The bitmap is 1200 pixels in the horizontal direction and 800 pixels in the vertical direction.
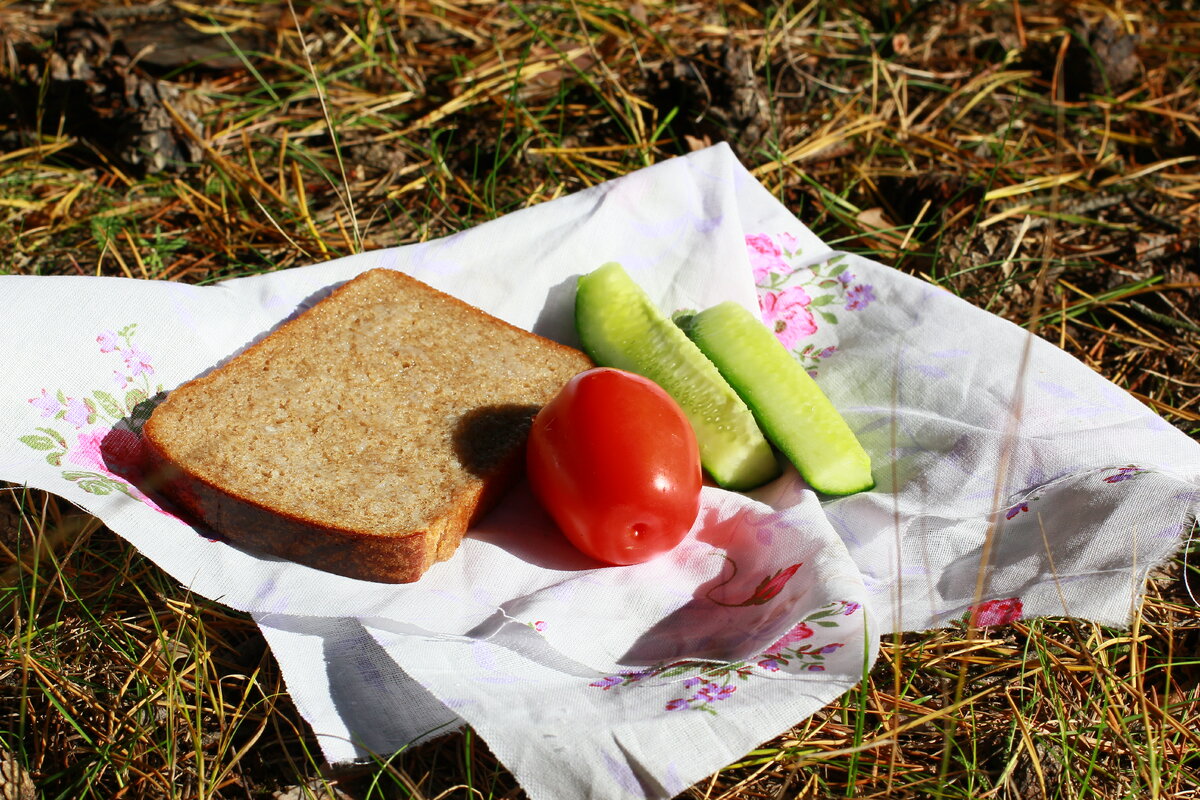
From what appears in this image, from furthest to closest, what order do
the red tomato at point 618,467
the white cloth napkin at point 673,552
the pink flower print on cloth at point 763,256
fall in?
the pink flower print on cloth at point 763,256, the red tomato at point 618,467, the white cloth napkin at point 673,552

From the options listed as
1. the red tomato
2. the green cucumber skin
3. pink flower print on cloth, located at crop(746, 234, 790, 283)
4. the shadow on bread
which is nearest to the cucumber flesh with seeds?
the green cucumber skin

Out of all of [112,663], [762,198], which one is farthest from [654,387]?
[112,663]

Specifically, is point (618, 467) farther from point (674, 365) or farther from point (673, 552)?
point (674, 365)

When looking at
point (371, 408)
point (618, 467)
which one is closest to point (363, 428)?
point (371, 408)

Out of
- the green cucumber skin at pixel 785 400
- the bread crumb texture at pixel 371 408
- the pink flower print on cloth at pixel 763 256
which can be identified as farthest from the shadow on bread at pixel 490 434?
the pink flower print on cloth at pixel 763 256

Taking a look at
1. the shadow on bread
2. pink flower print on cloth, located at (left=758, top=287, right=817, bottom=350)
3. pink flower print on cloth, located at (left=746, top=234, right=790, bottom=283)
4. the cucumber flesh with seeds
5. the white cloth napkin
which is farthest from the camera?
pink flower print on cloth, located at (left=746, top=234, right=790, bottom=283)

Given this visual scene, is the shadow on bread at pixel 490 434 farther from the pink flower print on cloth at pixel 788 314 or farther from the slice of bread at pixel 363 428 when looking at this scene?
the pink flower print on cloth at pixel 788 314

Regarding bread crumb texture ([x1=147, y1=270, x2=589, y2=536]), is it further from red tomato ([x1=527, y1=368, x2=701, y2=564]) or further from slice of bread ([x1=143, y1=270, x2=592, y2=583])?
red tomato ([x1=527, y1=368, x2=701, y2=564])
